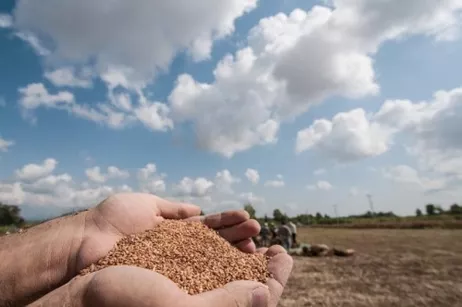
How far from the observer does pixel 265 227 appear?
22438 millimetres

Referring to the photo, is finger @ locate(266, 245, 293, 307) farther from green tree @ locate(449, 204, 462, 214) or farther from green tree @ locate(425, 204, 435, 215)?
green tree @ locate(425, 204, 435, 215)

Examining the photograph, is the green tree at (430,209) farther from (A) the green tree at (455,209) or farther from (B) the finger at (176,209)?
(B) the finger at (176,209)

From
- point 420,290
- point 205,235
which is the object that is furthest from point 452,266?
point 205,235

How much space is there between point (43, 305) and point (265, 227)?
20.8 metres

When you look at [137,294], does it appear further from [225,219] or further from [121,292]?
[225,219]

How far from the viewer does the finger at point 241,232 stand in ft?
13.9

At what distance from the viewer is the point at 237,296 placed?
242 cm

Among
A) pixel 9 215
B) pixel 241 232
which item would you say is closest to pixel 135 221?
pixel 241 232

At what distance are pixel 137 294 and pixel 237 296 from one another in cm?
69

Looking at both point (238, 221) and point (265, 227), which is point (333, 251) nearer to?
point (265, 227)

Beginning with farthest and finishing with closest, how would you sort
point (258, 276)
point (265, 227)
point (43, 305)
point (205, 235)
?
point (265, 227) → point (205, 235) → point (258, 276) → point (43, 305)

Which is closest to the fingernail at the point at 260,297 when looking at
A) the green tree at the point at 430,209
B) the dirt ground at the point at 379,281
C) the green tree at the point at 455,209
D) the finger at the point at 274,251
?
the finger at the point at 274,251

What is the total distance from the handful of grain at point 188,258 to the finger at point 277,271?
8 centimetres

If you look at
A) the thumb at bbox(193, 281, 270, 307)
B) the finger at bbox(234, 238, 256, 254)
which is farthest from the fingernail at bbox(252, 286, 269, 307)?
the finger at bbox(234, 238, 256, 254)
